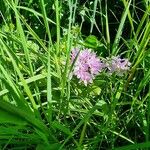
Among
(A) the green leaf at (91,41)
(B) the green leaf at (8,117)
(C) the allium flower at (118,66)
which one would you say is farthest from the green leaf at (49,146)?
(A) the green leaf at (91,41)

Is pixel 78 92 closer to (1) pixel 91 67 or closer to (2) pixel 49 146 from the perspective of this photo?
(1) pixel 91 67

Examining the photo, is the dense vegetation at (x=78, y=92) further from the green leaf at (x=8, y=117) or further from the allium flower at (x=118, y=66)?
the green leaf at (x=8, y=117)

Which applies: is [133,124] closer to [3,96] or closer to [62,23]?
[3,96]

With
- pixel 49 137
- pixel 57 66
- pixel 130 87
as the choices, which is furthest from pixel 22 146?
pixel 130 87

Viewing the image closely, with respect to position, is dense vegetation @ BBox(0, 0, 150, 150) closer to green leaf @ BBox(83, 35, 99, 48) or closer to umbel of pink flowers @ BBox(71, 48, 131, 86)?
umbel of pink flowers @ BBox(71, 48, 131, 86)

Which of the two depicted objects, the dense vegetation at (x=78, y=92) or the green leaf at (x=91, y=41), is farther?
the green leaf at (x=91, y=41)

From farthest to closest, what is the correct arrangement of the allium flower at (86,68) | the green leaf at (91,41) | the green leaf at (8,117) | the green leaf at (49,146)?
the green leaf at (91,41) → the allium flower at (86,68) → the green leaf at (49,146) → the green leaf at (8,117)

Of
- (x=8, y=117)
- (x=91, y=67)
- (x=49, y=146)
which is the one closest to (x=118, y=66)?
(x=91, y=67)

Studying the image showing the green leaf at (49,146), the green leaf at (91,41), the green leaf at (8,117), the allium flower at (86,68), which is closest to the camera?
the green leaf at (8,117)
